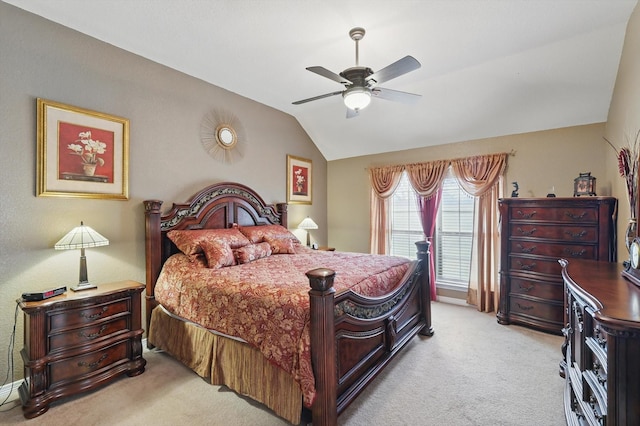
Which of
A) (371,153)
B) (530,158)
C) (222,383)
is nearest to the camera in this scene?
(222,383)

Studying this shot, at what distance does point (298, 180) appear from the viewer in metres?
5.16

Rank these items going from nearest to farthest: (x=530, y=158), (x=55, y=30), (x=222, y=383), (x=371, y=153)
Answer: (x=222, y=383)
(x=55, y=30)
(x=530, y=158)
(x=371, y=153)

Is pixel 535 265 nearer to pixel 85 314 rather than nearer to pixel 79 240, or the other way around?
pixel 85 314

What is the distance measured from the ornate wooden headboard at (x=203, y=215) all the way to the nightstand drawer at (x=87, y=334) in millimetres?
561

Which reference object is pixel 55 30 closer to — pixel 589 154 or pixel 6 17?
pixel 6 17

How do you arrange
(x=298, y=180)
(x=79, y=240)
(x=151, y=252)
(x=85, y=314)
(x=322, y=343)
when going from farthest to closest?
1. (x=298, y=180)
2. (x=151, y=252)
3. (x=79, y=240)
4. (x=85, y=314)
5. (x=322, y=343)

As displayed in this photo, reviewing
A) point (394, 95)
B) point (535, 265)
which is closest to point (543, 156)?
point (535, 265)

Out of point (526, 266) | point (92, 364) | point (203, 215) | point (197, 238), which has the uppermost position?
point (203, 215)

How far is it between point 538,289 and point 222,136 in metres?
4.31

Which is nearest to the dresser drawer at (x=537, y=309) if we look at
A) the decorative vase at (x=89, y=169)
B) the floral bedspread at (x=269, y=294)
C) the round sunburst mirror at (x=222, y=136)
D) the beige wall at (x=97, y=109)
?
the floral bedspread at (x=269, y=294)

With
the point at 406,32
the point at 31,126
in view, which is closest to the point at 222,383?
the point at 31,126

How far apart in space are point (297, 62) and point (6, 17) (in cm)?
245

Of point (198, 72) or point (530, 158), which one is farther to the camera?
point (530, 158)

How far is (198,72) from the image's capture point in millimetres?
3535
